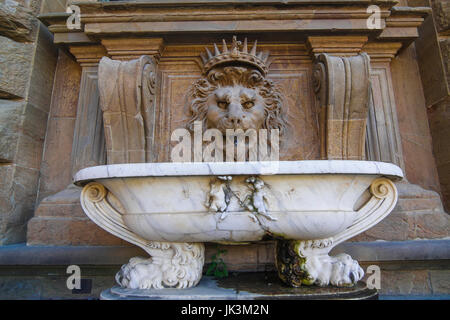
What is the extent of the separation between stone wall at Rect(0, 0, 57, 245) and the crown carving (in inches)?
63.8

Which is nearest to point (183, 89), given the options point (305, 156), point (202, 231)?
point (305, 156)

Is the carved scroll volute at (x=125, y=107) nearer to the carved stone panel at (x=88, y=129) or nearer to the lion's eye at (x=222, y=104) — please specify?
the carved stone panel at (x=88, y=129)

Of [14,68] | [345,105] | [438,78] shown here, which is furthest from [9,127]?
[438,78]

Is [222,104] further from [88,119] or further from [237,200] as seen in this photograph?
[88,119]

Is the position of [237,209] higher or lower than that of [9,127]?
lower

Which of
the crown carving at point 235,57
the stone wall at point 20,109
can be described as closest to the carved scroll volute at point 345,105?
the crown carving at point 235,57

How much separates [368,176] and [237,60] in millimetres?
1415

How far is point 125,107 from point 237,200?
53.5 inches

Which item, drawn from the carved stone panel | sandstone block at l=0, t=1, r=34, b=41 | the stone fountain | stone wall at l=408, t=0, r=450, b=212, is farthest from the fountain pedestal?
sandstone block at l=0, t=1, r=34, b=41

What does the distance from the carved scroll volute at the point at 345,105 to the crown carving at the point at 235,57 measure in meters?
0.56

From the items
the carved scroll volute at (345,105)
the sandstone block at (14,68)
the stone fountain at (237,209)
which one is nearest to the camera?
the stone fountain at (237,209)

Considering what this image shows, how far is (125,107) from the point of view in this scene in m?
2.27

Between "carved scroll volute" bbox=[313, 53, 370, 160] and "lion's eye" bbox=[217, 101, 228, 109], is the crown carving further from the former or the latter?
"carved scroll volute" bbox=[313, 53, 370, 160]

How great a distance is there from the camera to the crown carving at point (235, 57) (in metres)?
2.32
